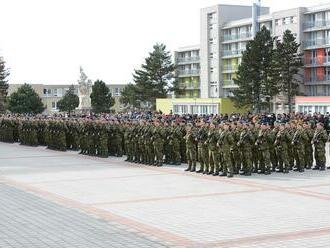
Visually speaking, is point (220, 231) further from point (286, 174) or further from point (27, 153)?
point (27, 153)

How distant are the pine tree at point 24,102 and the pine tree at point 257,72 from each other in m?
32.0

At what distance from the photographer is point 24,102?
83562 millimetres

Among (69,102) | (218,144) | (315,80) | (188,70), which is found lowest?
(218,144)

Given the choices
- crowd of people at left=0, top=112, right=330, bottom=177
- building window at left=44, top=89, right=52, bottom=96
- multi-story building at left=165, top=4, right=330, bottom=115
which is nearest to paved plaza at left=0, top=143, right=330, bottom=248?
crowd of people at left=0, top=112, right=330, bottom=177

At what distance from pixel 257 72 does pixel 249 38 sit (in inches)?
643

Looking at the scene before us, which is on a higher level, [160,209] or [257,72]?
[257,72]

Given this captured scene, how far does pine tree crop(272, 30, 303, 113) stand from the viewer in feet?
206

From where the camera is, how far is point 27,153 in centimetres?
2695

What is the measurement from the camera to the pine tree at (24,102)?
83.4 meters

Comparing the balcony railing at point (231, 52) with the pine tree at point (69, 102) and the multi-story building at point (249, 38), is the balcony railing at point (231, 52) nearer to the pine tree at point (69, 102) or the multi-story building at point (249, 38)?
the multi-story building at point (249, 38)

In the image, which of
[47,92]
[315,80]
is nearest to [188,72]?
[315,80]

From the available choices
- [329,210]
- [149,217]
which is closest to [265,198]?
[329,210]

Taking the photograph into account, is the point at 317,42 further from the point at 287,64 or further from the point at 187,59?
the point at 187,59

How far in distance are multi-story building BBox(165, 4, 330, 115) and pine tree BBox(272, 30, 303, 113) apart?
3261 mm
